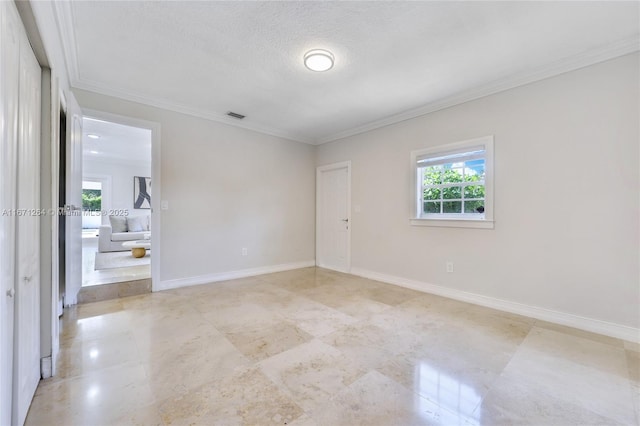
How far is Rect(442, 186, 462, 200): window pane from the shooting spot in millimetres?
3432

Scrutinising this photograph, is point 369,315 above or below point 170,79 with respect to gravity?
below

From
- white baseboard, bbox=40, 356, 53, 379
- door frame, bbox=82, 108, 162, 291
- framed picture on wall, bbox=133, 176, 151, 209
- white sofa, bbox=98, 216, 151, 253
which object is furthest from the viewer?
framed picture on wall, bbox=133, 176, 151, 209

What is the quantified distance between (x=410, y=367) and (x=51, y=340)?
2342 mm

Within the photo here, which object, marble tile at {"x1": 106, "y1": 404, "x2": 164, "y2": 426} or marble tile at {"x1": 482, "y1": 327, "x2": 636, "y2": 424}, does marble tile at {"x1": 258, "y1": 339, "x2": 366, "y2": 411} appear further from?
marble tile at {"x1": 482, "y1": 327, "x2": 636, "y2": 424}

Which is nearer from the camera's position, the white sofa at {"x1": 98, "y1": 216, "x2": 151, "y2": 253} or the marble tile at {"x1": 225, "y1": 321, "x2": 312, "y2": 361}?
the marble tile at {"x1": 225, "y1": 321, "x2": 312, "y2": 361}

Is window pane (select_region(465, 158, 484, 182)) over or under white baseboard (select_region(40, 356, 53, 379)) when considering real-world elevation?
over

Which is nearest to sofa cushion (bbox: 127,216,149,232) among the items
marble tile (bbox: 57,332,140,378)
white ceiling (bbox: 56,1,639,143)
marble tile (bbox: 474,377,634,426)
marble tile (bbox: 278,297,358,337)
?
white ceiling (bbox: 56,1,639,143)

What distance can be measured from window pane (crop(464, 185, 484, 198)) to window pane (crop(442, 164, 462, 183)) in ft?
0.52

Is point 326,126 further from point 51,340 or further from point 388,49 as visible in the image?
point 51,340

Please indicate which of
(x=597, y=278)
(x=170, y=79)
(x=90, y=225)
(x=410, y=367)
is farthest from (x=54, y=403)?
(x=90, y=225)

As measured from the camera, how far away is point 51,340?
5.72ft

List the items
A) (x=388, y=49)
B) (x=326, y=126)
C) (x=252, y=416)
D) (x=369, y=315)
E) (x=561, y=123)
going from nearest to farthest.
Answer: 1. (x=252, y=416)
2. (x=388, y=49)
3. (x=561, y=123)
4. (x=369, y=315)
5. (x=326, y=126)

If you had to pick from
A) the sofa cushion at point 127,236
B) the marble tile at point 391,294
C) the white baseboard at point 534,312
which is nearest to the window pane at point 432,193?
the white baseboard at point 534,312

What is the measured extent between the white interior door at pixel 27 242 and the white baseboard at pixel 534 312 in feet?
12.0
